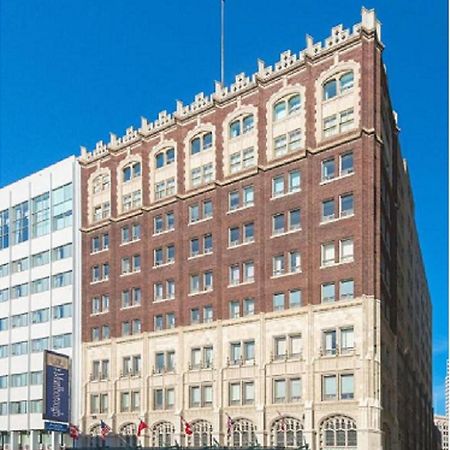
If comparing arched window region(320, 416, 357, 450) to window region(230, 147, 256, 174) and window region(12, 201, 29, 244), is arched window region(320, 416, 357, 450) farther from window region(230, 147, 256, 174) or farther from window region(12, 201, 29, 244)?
window region(12, 201, 29, 244)

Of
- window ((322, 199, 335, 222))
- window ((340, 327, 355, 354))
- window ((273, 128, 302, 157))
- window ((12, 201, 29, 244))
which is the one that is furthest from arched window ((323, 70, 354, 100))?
window ((12, 201, 29, 244))

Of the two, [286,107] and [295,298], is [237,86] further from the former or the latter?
[295,298]

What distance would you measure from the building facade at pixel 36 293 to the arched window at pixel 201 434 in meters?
19.3

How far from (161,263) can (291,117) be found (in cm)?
2227

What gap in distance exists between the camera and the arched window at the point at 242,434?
244 ft

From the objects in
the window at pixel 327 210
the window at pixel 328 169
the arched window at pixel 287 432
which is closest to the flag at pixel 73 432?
the arched window at pixel 287 432

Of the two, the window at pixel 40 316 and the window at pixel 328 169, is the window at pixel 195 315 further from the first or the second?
the window at pixel 40 316

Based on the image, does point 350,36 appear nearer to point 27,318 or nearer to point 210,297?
point 210,297

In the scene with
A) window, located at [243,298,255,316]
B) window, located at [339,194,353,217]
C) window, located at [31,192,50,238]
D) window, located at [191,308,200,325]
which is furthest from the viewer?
window, located at [31,192,50,238]

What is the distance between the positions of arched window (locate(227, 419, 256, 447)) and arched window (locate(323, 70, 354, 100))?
31.6 meters

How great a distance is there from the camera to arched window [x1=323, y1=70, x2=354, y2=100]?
7338 cm

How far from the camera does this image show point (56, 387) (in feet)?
283

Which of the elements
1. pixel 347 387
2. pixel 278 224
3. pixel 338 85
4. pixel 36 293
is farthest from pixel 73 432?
pixel 338 85

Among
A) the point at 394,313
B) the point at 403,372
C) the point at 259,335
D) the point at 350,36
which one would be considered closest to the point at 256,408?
the point at 259,335
